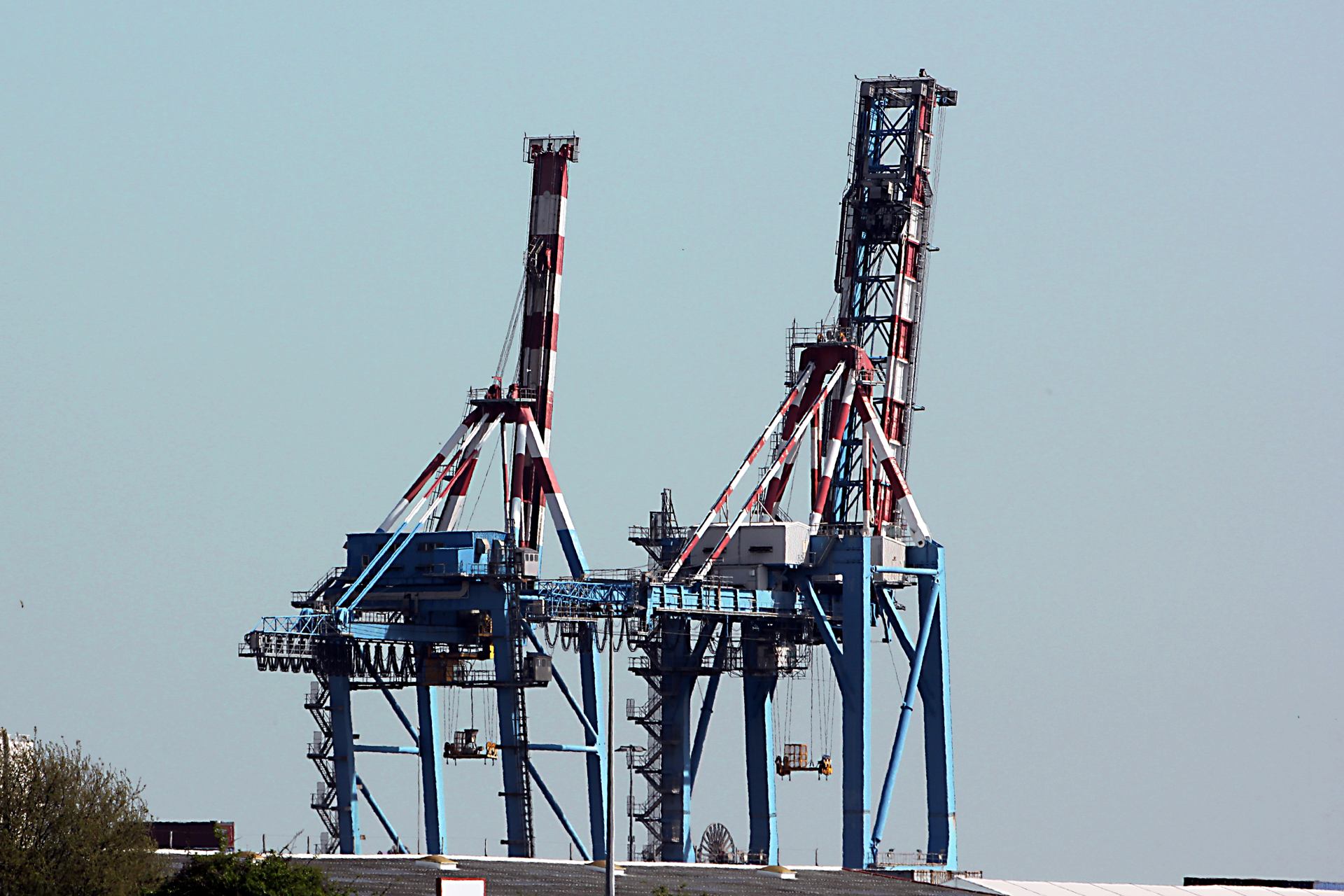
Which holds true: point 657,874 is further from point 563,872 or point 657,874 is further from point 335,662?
point 335,662

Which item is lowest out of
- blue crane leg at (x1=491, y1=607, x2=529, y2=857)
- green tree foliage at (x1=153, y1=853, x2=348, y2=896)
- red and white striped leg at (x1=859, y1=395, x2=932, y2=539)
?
green tree foliage at (x1=153, y1=853, x2=348, y2=896)

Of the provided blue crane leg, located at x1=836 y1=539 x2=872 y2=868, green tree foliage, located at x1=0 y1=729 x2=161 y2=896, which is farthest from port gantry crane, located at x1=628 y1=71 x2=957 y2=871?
green tree foliage, located at x1=0 y1=729 x2=161 y2=896

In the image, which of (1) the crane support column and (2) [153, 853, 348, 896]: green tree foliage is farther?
(1) the crane support column

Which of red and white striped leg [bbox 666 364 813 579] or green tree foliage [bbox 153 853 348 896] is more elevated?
red and white striped leg [bbox 666 364 813 579]

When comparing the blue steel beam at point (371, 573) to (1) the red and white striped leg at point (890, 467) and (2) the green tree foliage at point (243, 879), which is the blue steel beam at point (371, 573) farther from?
(2) the green tree foliage at point (243, 879)

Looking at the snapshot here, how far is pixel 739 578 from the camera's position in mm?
153500

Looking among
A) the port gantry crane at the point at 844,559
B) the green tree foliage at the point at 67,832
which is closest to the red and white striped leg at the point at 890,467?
the port gantry crane at the point at 844,559

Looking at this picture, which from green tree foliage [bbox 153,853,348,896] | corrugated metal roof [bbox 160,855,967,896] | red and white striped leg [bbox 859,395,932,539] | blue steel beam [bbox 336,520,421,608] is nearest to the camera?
green tree foliage [bbox 153,853,348,896]

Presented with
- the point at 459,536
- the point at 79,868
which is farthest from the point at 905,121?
the point at 79,868

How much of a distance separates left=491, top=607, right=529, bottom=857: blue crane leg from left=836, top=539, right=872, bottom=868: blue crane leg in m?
14.9

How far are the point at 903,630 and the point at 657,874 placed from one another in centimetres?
3627

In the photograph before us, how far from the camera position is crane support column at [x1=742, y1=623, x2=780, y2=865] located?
162 metres

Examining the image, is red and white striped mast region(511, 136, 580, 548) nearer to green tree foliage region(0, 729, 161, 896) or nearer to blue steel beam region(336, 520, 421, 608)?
blue steel beam region(336, 520, 421, 608)

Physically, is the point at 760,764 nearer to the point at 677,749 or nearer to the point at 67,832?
the point at 677,749
